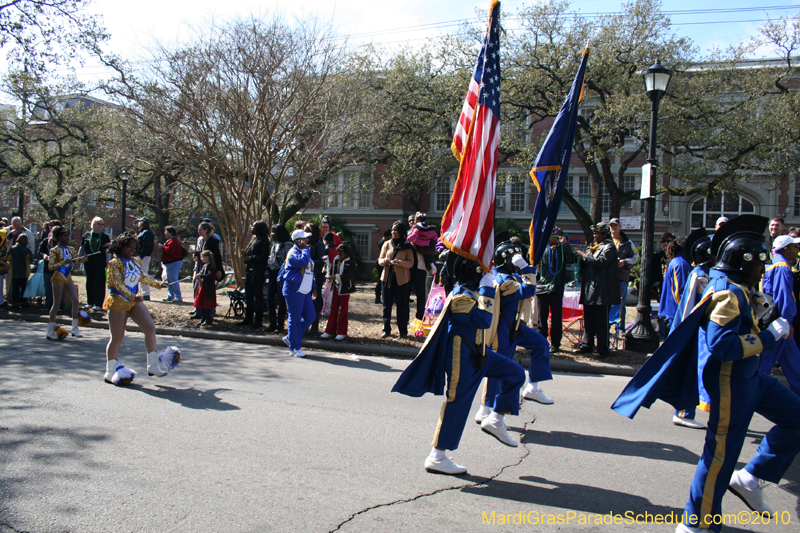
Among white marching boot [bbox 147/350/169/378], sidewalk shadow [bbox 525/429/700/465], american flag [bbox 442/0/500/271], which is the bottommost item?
sidewalk shadow [bbox 525/429/700/465]

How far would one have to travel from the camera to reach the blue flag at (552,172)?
5883 millimetres

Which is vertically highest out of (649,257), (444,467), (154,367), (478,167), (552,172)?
(552,172)

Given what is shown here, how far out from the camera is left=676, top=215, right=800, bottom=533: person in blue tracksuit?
124 inches

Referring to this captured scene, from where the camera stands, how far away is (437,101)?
22.2 metres

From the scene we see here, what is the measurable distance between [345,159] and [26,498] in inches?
591

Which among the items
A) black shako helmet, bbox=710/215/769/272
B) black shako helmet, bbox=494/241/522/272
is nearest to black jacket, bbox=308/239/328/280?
black shako helmet, bbox=494/241/522/272

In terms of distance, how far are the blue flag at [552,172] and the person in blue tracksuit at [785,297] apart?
2152 mm

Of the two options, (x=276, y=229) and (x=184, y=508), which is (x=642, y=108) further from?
(x=184, y=508)

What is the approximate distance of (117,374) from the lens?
6.26 meters

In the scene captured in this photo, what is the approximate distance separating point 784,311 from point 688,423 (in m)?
1.40

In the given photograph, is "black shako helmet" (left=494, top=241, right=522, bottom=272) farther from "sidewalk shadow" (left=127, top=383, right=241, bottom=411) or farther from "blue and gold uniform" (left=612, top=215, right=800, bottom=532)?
"sidewalk shadow" (left=127, top=383, right=241, bottom=411)

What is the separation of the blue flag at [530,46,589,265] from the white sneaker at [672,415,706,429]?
2.04 metres

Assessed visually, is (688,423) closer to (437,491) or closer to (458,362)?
(458,362)

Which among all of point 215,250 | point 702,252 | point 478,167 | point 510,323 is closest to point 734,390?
point 510,323
